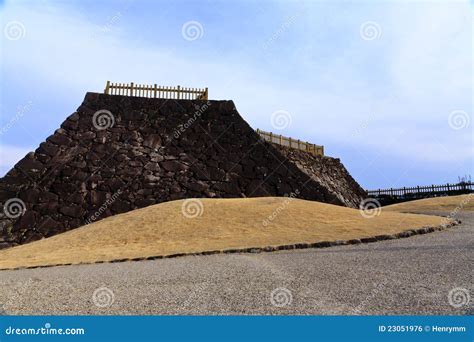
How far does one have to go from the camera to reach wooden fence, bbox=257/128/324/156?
85.8 feet

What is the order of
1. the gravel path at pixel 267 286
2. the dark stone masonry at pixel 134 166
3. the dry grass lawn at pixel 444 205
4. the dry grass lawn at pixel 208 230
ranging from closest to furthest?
the gravel path at pixel 267 286 → the dry grass lawn at pixel 208 230 → the dark stone masonry at pixel 134 166 → the dry grass lawn at pixel 444 205

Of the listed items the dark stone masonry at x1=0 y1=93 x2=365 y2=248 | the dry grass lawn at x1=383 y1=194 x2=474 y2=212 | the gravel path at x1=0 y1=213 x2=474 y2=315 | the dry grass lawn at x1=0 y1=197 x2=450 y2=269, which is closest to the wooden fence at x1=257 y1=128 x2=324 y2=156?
the dark stone masonry at x1=0 y1=93 x2=365 y2=248

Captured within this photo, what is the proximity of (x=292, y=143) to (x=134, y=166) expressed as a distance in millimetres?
13110

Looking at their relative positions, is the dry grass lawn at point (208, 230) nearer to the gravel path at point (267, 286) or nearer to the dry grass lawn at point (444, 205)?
the gravel path at point (267, 286)

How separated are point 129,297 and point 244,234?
7.68 meters

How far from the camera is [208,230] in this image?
13.2 m

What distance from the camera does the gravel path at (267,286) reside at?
4.52m

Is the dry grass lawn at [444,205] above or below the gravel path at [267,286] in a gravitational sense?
above

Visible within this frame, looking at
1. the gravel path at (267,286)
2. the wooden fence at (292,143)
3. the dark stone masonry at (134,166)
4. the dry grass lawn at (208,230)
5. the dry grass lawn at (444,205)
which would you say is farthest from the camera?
the wooden fence at (292,143)

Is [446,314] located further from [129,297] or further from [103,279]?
[103,279]

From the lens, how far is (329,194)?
70.5 ft

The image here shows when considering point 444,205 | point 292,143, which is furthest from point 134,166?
point 444,205

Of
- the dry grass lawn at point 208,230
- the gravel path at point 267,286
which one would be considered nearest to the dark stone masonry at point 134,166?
the dry grass lawn at point 208,230

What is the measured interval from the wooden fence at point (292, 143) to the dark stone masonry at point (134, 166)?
3771 millimetres
